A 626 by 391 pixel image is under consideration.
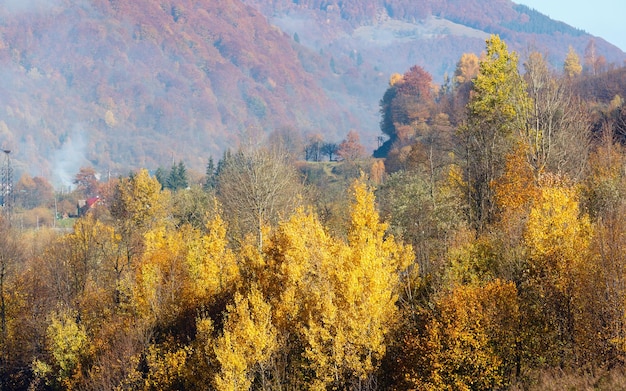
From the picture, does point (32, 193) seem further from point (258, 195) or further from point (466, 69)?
point (258, 195)

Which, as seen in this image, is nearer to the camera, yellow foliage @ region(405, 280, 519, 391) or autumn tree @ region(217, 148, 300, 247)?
yellow foliage @ region(405, 280, 519, 391)

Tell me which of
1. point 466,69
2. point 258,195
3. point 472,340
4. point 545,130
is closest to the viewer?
point 472,340

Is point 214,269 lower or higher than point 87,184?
higher

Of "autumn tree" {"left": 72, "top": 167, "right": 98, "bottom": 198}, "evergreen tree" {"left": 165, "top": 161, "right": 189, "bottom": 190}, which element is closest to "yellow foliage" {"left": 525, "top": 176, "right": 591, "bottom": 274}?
"evergreen tree" {"left": 165, "top": 161, "right": 189, "bottom": 190}

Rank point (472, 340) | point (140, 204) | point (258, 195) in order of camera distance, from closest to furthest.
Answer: point (472, 340) → point (258, 195) → point (140, 204)

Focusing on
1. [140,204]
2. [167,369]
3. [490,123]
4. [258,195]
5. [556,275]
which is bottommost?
[167,369]

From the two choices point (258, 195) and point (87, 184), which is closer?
point (258, 195)

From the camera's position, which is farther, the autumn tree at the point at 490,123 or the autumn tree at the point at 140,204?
the autumn tree at the point at 140,204

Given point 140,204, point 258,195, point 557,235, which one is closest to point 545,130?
point 557,235

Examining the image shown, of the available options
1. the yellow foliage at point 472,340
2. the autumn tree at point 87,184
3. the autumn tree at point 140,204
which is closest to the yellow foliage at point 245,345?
the yellow foliage at point 472,340

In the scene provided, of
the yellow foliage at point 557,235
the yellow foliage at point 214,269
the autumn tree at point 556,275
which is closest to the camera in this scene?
the autumn tree at point 556,275

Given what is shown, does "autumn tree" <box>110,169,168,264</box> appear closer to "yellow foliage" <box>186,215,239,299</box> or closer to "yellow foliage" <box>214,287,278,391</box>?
"yellow foliage" <box>186,215,239,299</box>

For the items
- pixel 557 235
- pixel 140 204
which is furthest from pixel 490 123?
pixel 140 204

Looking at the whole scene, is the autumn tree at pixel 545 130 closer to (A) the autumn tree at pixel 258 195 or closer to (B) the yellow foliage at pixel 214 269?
(A) the autumn tree at pixel 258 195
